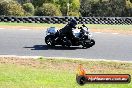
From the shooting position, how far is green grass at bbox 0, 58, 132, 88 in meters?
9.56

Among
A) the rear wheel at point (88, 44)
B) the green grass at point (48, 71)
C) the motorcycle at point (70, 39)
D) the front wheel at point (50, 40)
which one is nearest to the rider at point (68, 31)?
the motorcycle at point (70, 39)

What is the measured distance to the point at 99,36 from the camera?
76.0ft

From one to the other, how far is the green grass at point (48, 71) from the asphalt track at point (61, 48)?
205 cm

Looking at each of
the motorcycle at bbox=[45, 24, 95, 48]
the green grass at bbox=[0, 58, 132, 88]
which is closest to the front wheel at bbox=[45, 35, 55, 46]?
the motorcycle at bbox=[45, 24, 95, 48]

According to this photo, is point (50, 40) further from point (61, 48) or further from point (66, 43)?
point (66, 43)

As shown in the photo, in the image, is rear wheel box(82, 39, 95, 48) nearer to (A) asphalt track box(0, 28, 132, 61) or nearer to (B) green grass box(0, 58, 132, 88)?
(A) asphalt track box(0, 28, 132, 61)

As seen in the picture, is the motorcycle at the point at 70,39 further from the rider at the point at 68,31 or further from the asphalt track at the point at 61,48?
the asphalt track at the point at 61,48

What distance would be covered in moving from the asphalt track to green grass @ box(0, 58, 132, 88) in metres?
2.05

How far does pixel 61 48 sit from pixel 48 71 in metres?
6.25

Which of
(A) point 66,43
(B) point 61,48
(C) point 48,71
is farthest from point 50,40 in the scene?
(C) point 48,71

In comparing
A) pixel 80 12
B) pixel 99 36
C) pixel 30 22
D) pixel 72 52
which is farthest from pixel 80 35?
pixel 80 12

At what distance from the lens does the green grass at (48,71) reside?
31.4 feet

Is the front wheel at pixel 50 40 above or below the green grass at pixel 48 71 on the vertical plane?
below

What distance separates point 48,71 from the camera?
1191 centimetres
